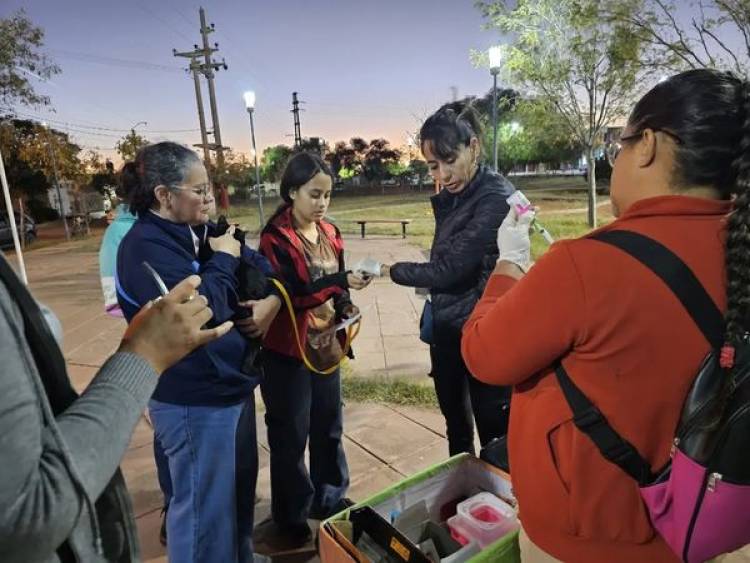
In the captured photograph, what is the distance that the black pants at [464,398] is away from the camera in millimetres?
2543

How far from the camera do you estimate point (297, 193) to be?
2.54m

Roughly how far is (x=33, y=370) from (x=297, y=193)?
72.8 inches

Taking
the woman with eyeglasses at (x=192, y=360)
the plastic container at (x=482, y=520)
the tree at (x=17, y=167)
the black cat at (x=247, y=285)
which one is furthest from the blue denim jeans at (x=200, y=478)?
the tree at (x=17, y=167)

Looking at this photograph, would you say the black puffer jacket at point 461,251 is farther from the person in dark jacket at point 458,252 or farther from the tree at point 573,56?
the tree at point 573,56

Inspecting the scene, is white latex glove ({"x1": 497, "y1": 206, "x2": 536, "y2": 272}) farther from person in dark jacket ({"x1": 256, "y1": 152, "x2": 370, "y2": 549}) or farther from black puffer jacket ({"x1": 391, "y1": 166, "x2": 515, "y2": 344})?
person in dark jacket ({"x1": 256, "y1": 152, "x2": 370, "y2": 549})

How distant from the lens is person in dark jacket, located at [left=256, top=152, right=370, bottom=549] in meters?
2.43

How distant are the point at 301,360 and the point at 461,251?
947 millimetres

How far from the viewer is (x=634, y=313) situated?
1.04 metres

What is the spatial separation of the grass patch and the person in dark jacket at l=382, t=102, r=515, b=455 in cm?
143

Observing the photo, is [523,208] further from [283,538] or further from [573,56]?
[573,56]

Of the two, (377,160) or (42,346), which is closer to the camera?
(42,346)

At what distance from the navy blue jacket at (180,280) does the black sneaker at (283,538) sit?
3.52 feet

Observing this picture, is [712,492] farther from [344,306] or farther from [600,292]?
[344,306]

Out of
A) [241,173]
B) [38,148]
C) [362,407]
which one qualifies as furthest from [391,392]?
[241,173]
